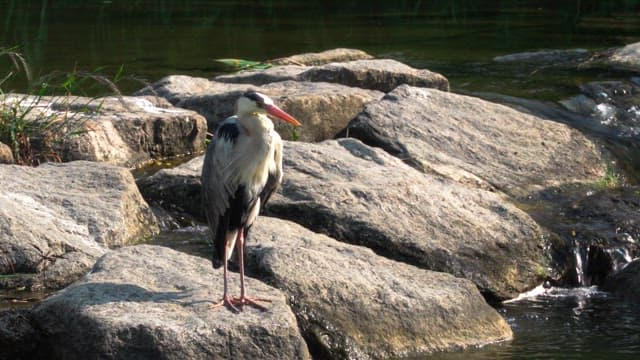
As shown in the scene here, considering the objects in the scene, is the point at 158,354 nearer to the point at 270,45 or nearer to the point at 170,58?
the point at 170,58

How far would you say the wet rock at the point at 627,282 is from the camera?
6957 millimetres

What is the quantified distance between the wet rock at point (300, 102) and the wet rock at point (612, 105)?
6.39 feet

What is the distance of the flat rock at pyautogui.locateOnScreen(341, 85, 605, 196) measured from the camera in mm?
8164

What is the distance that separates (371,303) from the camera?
19.0ft

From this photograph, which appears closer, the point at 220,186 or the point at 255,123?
the point at 255,123

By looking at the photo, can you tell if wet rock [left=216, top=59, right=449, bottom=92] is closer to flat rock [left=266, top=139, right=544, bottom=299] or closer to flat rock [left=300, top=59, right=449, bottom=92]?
flat rock [left=300, top=59, right=449, bottom=92]

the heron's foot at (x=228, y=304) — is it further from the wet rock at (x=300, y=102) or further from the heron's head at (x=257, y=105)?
the wet rock at (x=300, y=102)

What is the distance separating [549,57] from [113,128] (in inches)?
220

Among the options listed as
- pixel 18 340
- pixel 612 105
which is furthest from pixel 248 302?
pixel 612 105

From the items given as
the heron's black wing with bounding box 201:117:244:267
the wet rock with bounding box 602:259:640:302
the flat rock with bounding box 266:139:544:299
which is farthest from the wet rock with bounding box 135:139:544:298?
the heron's black wing with bounding box 201:117:244:267

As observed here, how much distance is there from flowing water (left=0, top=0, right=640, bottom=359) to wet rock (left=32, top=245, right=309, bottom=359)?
53.0 inches

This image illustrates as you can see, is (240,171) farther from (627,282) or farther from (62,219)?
(627,282)

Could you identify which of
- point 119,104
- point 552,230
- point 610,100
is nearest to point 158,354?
point 552,230

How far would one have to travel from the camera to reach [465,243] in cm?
684
